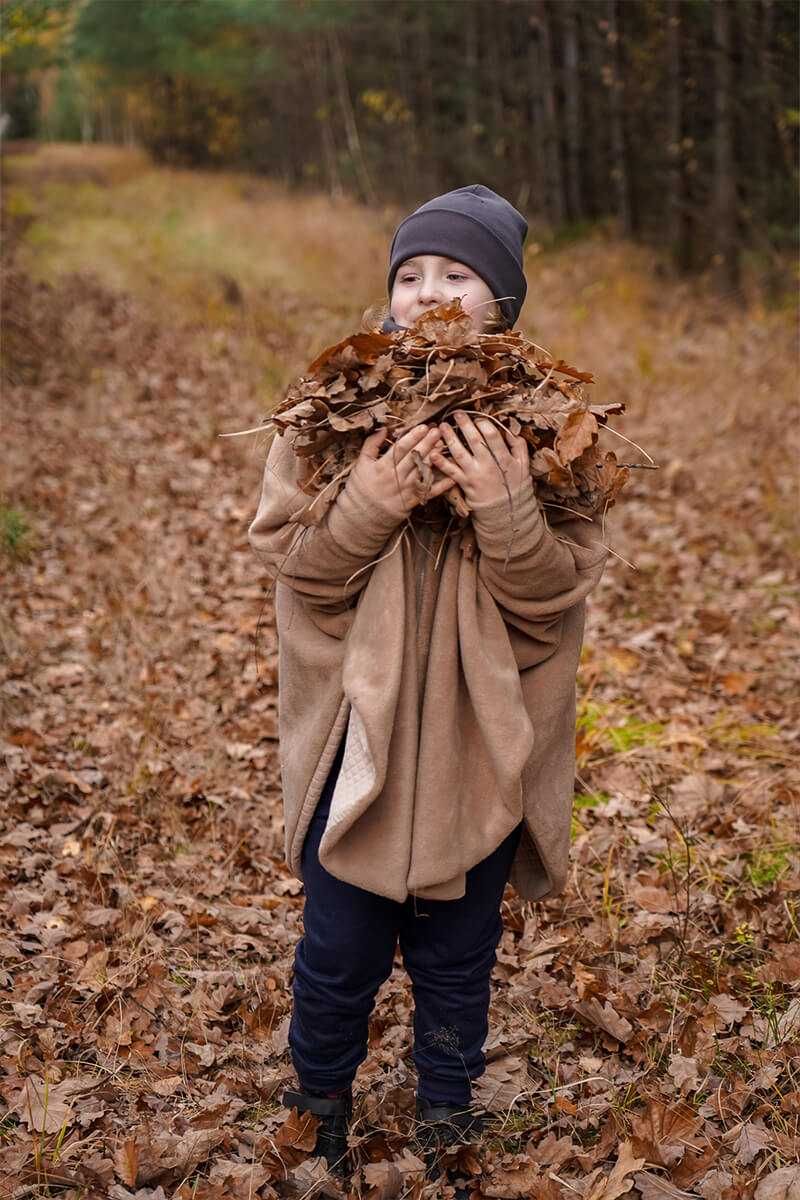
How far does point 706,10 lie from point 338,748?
609 inches

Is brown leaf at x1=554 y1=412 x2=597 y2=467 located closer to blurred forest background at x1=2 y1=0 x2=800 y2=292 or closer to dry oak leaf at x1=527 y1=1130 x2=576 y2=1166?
dry oak leaf at x1=527 y1=1130 x2=576 y2=1166

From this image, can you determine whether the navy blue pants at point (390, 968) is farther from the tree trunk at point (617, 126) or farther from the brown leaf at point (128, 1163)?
the tree trunk at point (617, 126)

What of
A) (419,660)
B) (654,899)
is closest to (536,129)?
(654,899)

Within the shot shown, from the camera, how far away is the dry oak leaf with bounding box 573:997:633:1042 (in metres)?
3.17

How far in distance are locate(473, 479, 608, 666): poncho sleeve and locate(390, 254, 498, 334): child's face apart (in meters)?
0.58

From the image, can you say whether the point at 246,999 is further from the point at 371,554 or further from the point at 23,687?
the point at 23,687

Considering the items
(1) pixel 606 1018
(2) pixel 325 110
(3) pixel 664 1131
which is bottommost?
(1) pixel 606 1018

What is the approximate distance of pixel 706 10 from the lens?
47.1 ft

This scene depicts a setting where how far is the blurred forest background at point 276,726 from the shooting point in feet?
9.09

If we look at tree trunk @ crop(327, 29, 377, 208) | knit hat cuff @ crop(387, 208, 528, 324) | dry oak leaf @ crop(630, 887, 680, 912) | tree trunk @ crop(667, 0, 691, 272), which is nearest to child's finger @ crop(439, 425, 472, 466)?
knit hat cuff @ crop(387, 208, 528, 324)

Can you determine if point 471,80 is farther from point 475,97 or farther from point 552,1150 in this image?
point 552,1150

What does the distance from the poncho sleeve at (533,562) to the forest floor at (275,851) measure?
1.00 feet

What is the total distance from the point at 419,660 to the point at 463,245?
41.3 inches

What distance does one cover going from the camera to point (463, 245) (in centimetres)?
252
